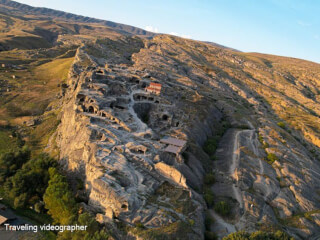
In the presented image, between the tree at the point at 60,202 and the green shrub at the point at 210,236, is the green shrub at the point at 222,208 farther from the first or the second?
the tree at the point at 60,202

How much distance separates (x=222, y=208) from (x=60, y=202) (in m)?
26.4

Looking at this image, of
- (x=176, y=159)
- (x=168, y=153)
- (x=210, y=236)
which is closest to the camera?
(x=210, y=236)

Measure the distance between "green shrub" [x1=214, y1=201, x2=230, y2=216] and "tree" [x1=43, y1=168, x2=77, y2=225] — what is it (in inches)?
910

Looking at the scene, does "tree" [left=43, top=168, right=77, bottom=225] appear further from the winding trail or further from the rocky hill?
the winding trail

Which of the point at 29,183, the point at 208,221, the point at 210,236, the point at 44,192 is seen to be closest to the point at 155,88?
the point at 44,192

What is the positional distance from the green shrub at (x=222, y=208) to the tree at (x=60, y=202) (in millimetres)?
23112

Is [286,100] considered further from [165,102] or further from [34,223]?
[34,223]

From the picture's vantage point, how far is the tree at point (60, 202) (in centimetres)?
3535

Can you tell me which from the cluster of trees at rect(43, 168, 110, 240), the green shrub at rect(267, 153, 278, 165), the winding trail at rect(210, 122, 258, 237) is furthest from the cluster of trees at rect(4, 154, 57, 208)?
the green shrub at rect(267, 153, 278, 165)

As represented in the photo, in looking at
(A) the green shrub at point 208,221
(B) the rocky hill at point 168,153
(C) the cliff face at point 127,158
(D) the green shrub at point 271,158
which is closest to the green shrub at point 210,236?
(B) the rocky hill at point 168,153

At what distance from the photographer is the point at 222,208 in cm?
4000

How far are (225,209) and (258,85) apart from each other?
387ft

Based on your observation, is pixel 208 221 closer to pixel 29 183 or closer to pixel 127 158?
pixel 127 158

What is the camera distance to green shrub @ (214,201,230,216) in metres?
39.8
